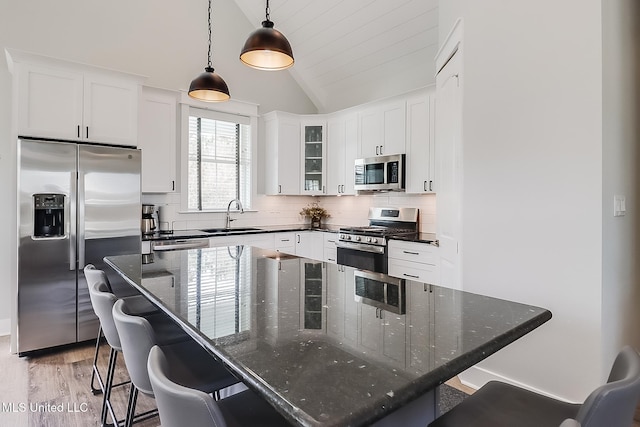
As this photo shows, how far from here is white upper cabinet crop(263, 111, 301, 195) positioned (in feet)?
16.5

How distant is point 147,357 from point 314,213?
14.0ft

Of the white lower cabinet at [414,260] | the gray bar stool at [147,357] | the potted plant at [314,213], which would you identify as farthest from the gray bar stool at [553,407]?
the potted plant at [314,213]

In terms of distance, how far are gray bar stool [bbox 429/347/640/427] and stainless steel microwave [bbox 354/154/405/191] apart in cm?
310

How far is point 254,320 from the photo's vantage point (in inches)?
42.9

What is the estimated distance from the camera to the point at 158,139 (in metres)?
4.12

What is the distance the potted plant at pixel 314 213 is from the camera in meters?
5.48

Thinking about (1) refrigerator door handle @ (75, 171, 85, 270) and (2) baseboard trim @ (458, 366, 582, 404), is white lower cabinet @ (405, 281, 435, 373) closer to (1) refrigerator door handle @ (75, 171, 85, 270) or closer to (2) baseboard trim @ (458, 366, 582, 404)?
(2) baseboard trim @ (458, 366, 582, 404)

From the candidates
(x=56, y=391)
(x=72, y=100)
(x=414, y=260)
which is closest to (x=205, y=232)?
(x=72, y=100)

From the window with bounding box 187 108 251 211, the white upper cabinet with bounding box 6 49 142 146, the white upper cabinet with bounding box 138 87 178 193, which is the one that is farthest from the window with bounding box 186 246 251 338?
the window with bounding box 187 108 251 211

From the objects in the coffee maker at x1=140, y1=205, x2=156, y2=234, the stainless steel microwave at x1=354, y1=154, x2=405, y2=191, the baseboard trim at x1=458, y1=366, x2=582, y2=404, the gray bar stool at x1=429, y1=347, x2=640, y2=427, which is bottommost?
the baseboard trim at x1=458, y1=366, x2=582, y2=404

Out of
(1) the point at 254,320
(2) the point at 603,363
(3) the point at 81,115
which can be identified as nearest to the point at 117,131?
(3) the point at 81,115

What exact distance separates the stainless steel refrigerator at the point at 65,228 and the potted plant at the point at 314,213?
2643 mm

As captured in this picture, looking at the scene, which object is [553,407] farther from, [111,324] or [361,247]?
[361,247]

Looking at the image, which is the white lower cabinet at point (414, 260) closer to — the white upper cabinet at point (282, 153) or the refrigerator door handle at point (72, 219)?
the white upper cabinet at point (282, 153)
